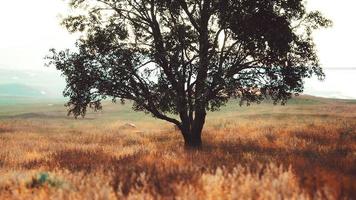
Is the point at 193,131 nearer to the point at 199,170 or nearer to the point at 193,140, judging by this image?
the point at 193,140

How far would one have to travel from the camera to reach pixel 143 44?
56.4 ft

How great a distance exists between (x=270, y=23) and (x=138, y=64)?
492 centimetres

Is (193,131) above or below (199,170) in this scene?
above

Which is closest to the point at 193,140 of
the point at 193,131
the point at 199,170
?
the point at 193,131

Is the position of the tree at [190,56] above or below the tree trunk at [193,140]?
above

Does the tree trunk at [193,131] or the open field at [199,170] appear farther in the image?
the tree trunk at [193,131]

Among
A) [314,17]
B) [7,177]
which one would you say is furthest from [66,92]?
[314,17]

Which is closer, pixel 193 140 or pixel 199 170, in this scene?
pixel 199 170

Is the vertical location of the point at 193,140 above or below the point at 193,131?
below

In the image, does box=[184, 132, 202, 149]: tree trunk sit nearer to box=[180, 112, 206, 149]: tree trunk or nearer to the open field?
box=[180, 112, 206, 149]: tree trunk

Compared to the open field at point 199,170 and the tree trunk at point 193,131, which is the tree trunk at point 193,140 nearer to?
the tree trunk at point 193,131

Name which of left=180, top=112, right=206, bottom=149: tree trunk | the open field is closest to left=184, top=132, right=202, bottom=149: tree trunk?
left=180, top=112, right=206, bottom=149: tree trunk

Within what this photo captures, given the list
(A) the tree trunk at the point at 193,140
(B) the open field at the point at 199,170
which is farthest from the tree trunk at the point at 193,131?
(B) the open field at the point at 199,170

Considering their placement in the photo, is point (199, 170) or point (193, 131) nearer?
point (199, 170)
